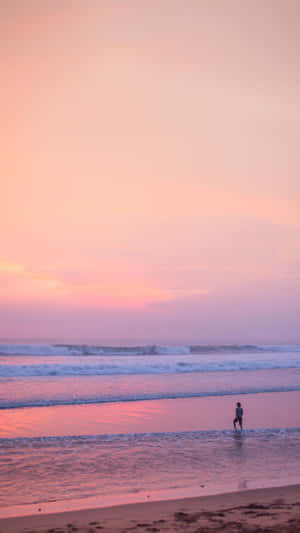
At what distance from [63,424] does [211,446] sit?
5.14 meters

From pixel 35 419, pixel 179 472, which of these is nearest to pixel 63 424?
pixel 35 419

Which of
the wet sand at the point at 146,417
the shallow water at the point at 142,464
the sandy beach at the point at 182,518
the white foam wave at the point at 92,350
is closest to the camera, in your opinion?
the sandy beach at the point at 182,518

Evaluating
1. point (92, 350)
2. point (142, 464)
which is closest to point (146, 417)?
point (142, 464)

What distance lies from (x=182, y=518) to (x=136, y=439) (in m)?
6.49

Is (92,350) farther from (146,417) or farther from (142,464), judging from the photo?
(142,464)

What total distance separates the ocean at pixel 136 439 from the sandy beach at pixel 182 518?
542 millimetres

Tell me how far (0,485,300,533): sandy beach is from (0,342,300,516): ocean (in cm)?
54

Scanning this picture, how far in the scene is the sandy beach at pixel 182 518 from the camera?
745 centimetres

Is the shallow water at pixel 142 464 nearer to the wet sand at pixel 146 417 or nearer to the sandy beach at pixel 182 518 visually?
the sandy beach at pixel 182 518

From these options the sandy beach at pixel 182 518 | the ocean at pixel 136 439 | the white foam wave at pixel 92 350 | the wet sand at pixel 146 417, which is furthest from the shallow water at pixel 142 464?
the white foam wave at pixel 92 350

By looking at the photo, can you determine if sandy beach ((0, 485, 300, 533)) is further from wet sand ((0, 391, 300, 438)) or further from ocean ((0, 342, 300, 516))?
wet sand ((0, 391, 300, 438))

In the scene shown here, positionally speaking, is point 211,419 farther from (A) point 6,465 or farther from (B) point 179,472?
(A) point 6,465

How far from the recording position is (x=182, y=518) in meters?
7.92

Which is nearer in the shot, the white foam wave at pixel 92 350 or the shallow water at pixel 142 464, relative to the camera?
the shallow water at pixel 142 464
